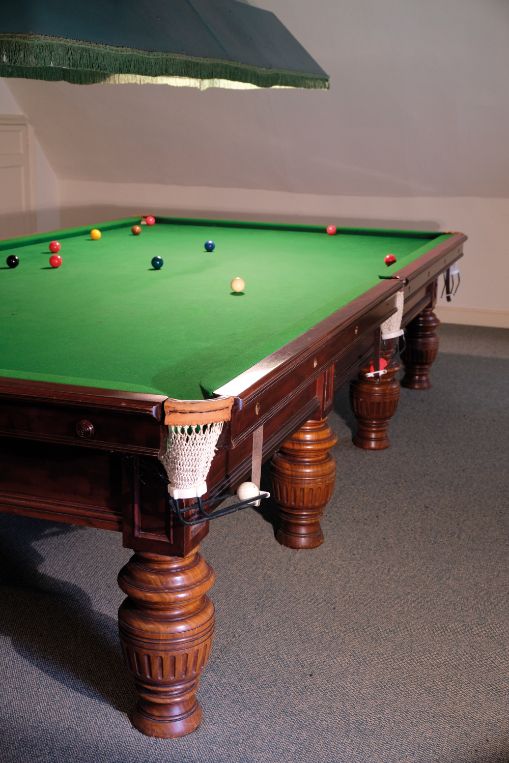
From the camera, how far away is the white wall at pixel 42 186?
6277 millimetres

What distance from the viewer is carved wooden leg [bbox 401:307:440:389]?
4320 mm

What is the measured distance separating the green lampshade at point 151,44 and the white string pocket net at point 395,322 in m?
0.89

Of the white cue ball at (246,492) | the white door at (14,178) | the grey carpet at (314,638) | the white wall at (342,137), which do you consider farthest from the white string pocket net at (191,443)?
the white door at (14,178)

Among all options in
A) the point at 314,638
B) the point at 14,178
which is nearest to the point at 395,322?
the point at 314,638

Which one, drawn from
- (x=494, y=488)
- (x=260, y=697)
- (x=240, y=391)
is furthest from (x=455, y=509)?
(x=240, y=391)

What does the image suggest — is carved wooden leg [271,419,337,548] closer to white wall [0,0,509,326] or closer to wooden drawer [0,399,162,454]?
wooden drawer [0,399,162,454]

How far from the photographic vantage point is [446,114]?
5.12 meters

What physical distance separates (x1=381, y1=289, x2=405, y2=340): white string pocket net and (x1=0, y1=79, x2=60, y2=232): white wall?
402 centimetres

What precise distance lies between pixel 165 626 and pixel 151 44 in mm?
1500

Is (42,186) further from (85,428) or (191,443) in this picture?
(191,443)

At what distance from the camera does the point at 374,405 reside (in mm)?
3436

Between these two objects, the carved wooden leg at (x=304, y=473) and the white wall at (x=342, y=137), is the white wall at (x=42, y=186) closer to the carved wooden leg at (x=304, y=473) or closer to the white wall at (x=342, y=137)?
the white wall at (x=342, y=137)

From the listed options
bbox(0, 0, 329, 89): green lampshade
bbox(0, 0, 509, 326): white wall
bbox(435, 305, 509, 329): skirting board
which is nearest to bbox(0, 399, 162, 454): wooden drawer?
bbox(0, 0, 329, 89): green lampshade

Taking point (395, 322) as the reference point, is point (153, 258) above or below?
above
